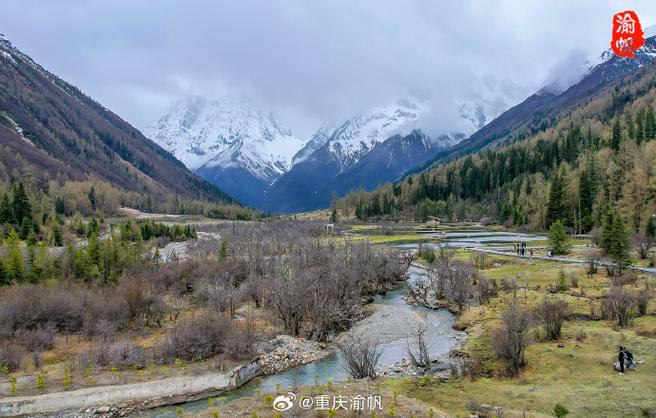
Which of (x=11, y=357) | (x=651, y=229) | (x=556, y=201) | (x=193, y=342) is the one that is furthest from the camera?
(x=556, y=201)

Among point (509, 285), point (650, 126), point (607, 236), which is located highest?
point (650, 126)

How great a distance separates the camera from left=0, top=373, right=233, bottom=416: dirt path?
30.3m

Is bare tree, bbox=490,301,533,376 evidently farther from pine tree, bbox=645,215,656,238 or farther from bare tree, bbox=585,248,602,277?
pine tree, bbox=645,215,656,238

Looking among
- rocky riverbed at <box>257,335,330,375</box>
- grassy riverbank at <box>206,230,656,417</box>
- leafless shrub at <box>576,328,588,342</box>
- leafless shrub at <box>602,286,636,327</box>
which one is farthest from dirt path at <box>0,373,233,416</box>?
leafless shrub at <box>602,286,636,327</box>

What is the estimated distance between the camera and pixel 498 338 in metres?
32.7

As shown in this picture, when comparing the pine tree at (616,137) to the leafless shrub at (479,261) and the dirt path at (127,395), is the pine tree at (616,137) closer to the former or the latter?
the leafless shrub at (479,261)

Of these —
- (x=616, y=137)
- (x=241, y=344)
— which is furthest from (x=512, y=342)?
(x=616, y=137)

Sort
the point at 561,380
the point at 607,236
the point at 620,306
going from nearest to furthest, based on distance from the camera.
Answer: the point at 561,380 → the point at 620,306 → the point at 607,236

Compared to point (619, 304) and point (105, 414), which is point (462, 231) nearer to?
point (619, 304)

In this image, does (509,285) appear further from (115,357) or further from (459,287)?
(115,357)

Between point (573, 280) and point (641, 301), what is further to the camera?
point (573, 280)

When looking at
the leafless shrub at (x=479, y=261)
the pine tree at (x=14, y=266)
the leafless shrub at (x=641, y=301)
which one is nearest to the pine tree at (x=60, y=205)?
the pine tree at (x=14, y=266)

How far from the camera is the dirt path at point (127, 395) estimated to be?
30.3 m

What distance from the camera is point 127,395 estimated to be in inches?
1248
